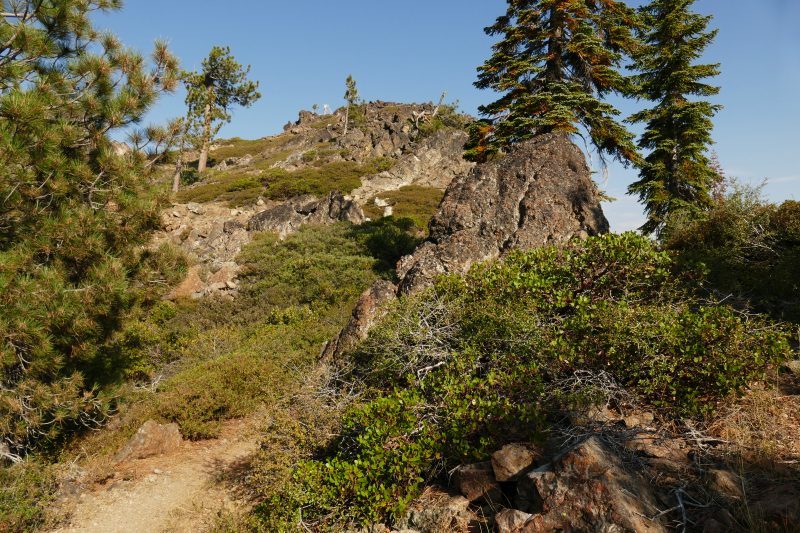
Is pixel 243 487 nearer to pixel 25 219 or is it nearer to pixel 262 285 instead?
pixel 25 219

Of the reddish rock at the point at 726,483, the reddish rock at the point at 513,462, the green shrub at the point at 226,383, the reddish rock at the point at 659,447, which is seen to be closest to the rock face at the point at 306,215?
the green shrub at the point at 226,383

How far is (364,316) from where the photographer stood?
7000 mm

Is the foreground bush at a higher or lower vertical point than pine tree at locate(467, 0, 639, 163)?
lower

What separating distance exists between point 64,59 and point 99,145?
1304mm

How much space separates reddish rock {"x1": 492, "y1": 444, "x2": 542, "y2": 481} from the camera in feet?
11.4

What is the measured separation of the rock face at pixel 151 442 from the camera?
633cm

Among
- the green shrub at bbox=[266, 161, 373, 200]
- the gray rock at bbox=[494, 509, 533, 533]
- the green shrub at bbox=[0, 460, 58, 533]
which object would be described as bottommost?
the green shrub at bbox=[0, 460, 58, 533]

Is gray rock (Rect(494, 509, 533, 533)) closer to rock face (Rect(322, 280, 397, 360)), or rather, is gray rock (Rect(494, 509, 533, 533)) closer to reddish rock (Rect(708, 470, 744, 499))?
reddish rock (Rect(708, 470, 744, 499))

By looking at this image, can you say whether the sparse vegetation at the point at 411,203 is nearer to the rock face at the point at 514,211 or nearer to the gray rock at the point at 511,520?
the rock face at the point at 514,211

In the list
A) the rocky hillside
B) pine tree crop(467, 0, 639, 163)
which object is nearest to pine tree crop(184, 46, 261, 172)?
the rocky hillside

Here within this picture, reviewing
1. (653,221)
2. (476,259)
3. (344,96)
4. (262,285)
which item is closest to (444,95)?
(344,96)

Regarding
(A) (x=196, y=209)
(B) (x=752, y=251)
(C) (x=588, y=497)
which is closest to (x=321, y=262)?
(B) (x=752, y=251)

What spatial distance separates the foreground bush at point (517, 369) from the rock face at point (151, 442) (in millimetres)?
3228

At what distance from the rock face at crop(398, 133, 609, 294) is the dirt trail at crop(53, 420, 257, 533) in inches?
164
